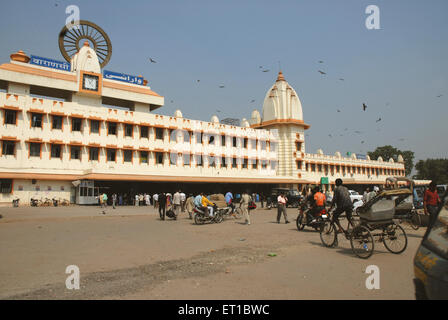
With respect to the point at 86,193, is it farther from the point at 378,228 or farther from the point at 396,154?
the point at 396,154

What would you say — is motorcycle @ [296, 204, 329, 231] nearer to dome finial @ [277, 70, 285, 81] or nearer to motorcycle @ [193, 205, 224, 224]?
motorcycle @ [193, 205, 224, 224]

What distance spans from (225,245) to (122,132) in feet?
94.1

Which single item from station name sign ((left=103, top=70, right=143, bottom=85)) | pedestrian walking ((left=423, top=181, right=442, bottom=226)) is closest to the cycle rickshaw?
pedestrian walking ((left=423, top=181, right=442, bottom=226))

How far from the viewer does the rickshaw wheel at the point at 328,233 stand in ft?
26.8

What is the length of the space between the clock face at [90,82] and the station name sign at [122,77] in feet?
9.36

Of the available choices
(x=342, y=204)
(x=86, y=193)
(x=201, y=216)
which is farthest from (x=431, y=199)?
(x=86, y=193)

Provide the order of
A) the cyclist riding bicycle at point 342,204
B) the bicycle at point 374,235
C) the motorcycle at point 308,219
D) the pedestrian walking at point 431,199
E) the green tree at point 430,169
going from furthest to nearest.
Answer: the green tree at point 430,169
the motorcycle at point 308,219
the pedestrian walking at point 431,199
the cyclist riding bicycle at point 342,204
the bicycle at point 374,235

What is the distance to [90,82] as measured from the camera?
3341 cm

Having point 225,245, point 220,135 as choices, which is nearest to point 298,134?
point 220,135

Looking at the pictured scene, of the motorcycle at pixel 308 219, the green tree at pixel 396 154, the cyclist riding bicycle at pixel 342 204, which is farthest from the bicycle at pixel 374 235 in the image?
the green tree at pixel 396 154

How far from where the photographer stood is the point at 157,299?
13.7ft

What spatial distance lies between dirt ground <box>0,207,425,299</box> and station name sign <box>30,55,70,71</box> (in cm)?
2901

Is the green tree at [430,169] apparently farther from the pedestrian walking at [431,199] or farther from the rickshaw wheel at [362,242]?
the rickshaw wheel at [362,242]
